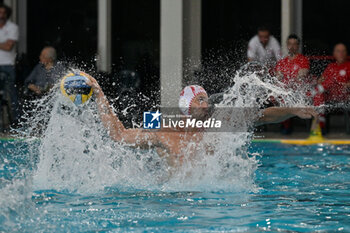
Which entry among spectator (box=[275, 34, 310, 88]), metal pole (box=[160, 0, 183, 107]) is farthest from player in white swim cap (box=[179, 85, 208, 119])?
metal pole (box=[160, 0, 183, 107])

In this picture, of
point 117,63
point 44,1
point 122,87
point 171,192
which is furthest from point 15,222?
point 44,1

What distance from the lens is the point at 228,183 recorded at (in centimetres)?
574

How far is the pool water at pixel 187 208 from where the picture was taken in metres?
4.26

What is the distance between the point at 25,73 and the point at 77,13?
2015mm

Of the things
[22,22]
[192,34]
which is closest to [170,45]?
[192,34]

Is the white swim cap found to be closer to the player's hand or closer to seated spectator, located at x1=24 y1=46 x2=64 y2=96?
the player's hand

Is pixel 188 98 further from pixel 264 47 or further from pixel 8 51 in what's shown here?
pixel 8 51

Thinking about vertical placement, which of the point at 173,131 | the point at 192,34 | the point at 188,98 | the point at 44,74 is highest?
the point at 192,34

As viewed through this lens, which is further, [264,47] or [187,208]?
[264,47]

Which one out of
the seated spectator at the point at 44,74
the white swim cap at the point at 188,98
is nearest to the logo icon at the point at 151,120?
the white swim cap at the point at 188,98

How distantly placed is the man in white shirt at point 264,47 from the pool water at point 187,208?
3737 millimetres

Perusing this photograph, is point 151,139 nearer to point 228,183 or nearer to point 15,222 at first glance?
point 228,183

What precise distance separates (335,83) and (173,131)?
4374mm

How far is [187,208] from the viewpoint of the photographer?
4852 millimetres
